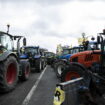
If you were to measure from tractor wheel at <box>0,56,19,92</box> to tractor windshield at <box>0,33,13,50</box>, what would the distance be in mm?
885

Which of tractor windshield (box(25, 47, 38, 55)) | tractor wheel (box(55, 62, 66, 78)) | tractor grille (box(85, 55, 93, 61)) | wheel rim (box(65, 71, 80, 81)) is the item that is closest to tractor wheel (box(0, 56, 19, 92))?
wheel rim (box(65, 71, 80, 81))

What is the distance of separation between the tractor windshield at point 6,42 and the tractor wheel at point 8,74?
0.89 m

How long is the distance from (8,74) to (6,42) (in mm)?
1679

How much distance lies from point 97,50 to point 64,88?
4.65 m

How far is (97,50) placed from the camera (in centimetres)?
848

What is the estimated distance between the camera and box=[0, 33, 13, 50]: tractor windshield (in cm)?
863

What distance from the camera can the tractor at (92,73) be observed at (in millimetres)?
5336

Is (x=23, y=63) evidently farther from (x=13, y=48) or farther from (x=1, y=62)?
(x=1, y=62)

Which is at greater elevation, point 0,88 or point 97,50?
point 97,50

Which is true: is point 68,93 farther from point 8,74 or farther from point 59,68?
point 59,68

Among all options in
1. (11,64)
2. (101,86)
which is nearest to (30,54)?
(11,64)

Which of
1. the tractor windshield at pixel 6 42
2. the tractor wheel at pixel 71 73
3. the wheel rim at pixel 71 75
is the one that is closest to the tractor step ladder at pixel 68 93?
the tractor wheel at pixel 71 73

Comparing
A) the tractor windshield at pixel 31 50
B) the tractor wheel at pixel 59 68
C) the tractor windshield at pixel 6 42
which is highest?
the tractor windshield at pixel 6 42

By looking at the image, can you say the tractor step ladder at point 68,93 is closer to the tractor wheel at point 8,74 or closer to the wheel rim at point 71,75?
the wheel rim at point 71,75
